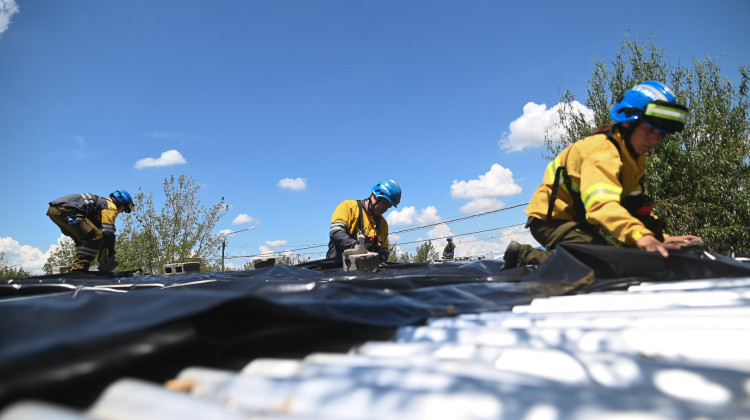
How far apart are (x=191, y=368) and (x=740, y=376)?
1.05 m

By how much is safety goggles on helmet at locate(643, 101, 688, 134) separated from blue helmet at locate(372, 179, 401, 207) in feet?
10.7

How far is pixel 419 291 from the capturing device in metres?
1.84

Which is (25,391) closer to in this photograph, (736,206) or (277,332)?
(277,332)

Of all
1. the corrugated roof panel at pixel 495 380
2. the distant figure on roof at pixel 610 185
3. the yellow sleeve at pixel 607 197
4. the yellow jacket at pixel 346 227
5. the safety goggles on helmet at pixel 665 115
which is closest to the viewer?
the corrugated roof panel at pixel 495 380

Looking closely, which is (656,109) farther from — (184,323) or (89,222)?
(89,222)

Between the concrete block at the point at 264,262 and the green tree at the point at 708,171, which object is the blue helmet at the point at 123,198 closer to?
the concrete block at the point at 264,262

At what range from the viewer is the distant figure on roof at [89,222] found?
6559 mm

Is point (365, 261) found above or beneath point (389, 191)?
beneath

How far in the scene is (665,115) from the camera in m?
2.62

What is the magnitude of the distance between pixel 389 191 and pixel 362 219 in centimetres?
62

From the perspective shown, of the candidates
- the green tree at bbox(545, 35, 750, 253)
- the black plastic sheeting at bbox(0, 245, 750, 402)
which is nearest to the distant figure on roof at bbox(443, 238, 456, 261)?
the green tree at bbox(545, 35, 750, 253)

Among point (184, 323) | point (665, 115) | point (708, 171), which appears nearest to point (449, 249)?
point (708, 171)

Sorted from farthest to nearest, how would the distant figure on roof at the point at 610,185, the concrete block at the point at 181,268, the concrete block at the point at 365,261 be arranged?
1. the concrete block at the point at 181,268
2. the concrete block at the point at 365,261
3. the distant figure on roof at the point at 610,185

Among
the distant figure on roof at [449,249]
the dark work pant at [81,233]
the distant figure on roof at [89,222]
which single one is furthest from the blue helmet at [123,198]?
the distant figure on roof at [449,249]
